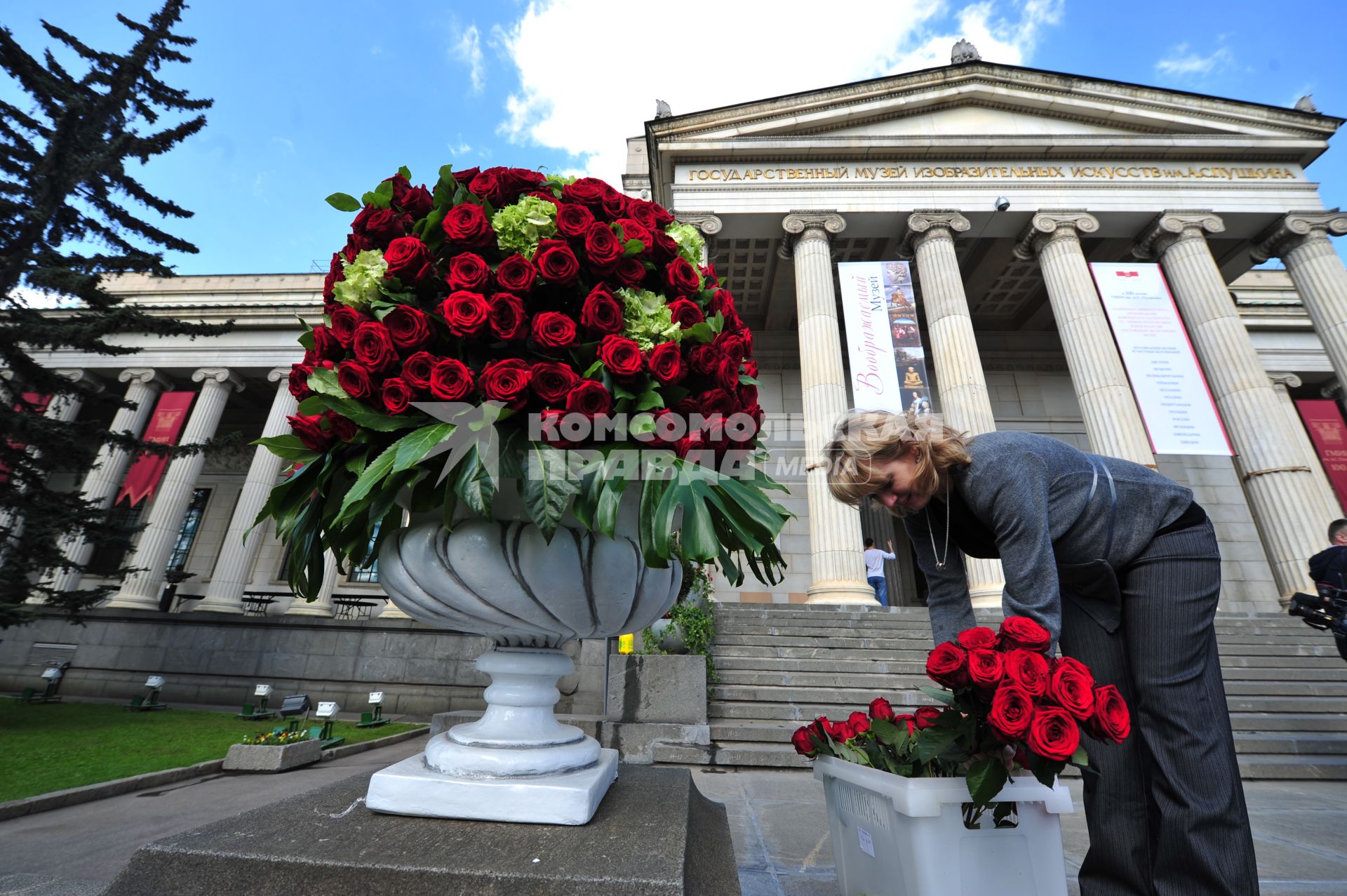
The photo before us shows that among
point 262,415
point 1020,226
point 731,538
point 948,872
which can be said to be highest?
point 1020,226

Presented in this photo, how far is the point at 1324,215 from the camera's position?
13.1 metres

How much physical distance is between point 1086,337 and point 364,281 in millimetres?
14105

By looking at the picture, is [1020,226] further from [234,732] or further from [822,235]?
[234,732]

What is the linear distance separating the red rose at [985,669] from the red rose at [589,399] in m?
1.08

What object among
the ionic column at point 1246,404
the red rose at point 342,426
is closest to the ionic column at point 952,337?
the ionic column at point 1246,404

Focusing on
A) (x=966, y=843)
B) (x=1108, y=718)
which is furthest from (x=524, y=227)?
(x=966, y=843)

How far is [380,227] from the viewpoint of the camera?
1.72m

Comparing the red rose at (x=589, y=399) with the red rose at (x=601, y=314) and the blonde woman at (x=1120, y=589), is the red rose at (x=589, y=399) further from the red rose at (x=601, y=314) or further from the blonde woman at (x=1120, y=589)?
the blonde woman at (x=1120, y=589)

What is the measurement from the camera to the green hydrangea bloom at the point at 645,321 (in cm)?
156

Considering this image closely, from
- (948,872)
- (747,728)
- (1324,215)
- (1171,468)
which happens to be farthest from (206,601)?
(1324,215)

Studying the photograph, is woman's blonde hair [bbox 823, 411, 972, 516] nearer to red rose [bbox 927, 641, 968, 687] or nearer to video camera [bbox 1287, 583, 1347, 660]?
red rose [bbox 927, 641, 968, 687]

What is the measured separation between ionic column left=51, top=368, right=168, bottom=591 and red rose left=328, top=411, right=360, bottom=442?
774 inches

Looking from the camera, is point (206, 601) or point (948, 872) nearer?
point (948, 872)

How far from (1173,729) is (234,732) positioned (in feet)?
33.8
